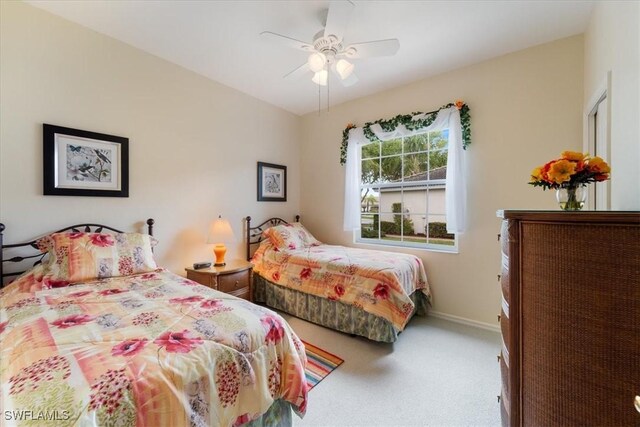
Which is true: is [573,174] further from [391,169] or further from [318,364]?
[391,169]

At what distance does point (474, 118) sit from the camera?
279 centimetres

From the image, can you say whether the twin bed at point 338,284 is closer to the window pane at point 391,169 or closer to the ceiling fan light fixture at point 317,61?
the window pane at point 391,169

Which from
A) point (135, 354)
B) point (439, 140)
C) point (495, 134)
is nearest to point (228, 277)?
point (135, 354)

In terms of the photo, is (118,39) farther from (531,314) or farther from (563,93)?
(563,93)

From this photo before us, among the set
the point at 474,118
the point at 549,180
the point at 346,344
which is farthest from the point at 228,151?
the point at 549,180

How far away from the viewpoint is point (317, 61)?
2.11 m

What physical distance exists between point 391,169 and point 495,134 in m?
1.19

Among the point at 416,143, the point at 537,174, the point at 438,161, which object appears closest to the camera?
the point at 537,174

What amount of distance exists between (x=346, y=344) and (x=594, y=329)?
195 cm

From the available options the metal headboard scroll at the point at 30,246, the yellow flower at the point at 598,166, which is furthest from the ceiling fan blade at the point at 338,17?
the metal headboard scroll at the point at 30,246

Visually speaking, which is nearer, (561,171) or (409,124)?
(561,171)

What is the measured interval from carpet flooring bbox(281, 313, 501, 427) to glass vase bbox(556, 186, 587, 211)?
4.24 feet

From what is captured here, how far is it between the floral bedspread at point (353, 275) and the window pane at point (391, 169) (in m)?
1.04

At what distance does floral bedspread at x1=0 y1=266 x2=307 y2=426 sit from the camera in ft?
2.55
